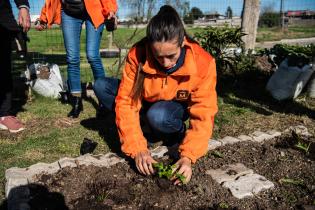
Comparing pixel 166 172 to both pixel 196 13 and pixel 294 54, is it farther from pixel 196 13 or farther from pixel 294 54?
pixel 196 13

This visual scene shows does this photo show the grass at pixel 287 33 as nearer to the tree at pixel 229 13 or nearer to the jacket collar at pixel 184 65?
the tree at pixel 229 13

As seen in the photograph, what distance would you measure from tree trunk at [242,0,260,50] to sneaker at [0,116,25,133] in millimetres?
3886

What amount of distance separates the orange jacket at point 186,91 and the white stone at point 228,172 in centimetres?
21

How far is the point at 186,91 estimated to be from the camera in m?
2.73

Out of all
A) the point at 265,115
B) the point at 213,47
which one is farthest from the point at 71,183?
the point at 213,47

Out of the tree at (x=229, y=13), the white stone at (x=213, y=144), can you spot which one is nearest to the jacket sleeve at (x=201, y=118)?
the white stone at (x=213, y=144)

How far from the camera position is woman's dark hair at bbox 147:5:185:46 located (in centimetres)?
229

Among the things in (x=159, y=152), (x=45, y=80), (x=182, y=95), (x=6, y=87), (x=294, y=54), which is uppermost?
(x=294, y=54)

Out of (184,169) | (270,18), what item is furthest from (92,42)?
(270,18)

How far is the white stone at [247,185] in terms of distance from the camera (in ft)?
8.00

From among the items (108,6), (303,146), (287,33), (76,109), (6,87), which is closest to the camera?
(303,146)

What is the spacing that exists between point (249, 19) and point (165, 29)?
433 centimetres

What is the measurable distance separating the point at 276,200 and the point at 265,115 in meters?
1.88

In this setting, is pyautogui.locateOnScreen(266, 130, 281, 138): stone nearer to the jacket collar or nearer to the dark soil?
the dark soil
